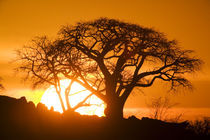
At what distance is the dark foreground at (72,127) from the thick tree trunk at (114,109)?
1.31 m

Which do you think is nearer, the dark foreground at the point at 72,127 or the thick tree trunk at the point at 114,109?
the dark foreground at the point at 72,127

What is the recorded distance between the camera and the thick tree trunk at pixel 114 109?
96.3 feet

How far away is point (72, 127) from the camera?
2425cm

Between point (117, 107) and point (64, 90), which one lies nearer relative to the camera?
point (117, 107)

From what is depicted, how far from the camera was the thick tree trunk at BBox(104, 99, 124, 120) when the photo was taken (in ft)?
96.3

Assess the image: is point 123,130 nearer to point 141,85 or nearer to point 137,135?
point 137,135

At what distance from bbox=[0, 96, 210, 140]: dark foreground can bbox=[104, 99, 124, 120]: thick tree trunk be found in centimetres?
131

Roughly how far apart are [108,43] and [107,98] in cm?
496

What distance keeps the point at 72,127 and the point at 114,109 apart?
6.18 metres

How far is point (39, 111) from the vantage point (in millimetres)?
25516

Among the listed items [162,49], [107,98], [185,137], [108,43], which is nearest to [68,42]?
[108,43]

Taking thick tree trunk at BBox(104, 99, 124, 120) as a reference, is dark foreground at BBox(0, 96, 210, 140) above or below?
below

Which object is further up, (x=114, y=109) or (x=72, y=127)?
(x=114, y=109)

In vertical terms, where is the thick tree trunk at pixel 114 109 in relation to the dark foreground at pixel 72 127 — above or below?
above
